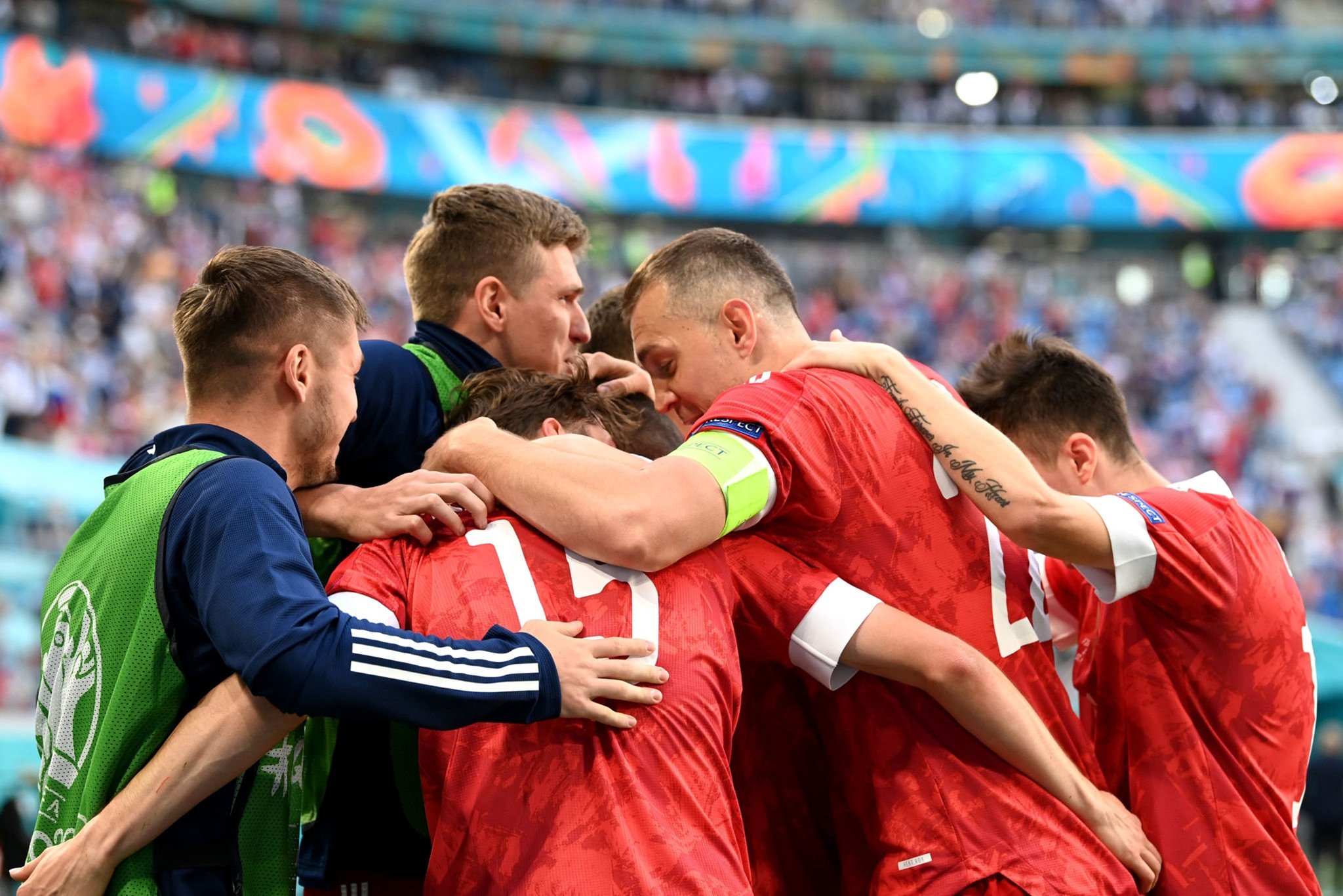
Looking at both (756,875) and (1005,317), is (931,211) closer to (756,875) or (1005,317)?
(1005,317)

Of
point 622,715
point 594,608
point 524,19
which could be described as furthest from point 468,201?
point 524,19

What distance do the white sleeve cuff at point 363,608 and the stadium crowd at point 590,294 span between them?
825 centimetres

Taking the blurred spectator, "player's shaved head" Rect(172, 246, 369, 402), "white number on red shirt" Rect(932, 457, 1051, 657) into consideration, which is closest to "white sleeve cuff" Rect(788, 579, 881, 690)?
"white number on red shirt" Rect(932, 457, 1051, 657)

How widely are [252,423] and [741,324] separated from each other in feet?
3.96

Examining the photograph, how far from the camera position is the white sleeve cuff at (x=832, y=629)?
8.75 feet

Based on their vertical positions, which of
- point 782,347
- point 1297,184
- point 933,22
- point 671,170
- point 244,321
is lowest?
point 782,347

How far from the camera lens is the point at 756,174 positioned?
3014 cm

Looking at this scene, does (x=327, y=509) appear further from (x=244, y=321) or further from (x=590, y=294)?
(x=590, y=294)

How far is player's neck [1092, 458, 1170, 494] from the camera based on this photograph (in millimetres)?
3332

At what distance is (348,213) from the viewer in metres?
26.8

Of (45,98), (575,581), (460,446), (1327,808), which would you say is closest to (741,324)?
(460,446)

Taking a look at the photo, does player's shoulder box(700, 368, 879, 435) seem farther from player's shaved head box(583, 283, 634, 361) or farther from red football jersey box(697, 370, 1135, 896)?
player's shaved head box(583, 283, 634, 361)

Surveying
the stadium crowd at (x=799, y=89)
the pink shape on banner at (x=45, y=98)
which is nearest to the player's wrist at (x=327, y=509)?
the pink shape on banner at (x=45, y=98)

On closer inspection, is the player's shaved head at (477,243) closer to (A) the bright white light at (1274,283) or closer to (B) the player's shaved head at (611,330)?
(B) the player's shaved head at (611,330)
